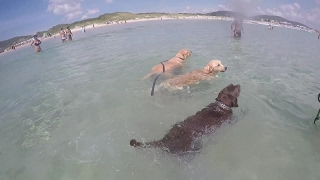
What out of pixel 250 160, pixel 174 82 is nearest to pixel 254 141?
pixel 250 160

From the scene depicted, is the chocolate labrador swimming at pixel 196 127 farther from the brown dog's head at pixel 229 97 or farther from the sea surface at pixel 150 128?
the sea surface at pixel 150 128

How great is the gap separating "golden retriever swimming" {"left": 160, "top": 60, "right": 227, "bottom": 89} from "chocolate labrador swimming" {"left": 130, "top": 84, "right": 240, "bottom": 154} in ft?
9.50

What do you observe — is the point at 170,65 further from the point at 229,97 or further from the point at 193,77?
the point at 229,97

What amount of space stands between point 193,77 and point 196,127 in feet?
14.9

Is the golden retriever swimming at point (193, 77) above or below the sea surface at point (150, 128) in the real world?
above

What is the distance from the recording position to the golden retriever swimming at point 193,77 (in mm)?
9531

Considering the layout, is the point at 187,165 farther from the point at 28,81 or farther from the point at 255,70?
the point at 28,81

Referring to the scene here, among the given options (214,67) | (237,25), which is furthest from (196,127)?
(237,25)

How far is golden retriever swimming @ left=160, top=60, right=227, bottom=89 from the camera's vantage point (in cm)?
953

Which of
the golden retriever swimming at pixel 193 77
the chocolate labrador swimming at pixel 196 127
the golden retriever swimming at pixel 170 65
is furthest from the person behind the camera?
the golden retriever swimming at pixel 170 65

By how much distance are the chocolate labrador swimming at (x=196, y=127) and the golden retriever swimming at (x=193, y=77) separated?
2897 mm

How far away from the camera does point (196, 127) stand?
569cm

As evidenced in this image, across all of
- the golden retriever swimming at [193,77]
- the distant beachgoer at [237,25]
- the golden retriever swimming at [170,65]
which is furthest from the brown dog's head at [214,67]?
the distant beachgoer at [237,25]

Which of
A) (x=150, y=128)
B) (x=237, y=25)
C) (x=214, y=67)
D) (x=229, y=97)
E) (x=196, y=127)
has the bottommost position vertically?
(x=150, y=128)
